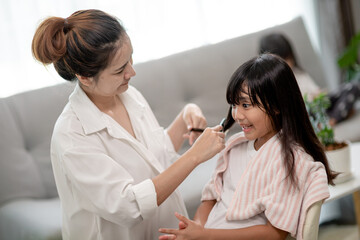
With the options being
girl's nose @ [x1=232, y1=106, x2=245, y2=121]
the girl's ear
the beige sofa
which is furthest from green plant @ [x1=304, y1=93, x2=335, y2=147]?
the girl's ear

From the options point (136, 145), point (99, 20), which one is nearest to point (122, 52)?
point (99, 20)

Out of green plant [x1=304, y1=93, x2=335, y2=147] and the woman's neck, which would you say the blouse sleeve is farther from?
green plant [x1=304, y1=93, x2=335, y2=147]

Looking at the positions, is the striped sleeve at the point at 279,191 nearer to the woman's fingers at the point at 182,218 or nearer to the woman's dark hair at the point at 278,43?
the woman's fingers at the point at 182,218

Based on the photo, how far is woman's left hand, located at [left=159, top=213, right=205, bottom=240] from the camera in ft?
3.86

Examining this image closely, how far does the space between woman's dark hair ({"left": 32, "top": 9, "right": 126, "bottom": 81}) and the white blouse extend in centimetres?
13

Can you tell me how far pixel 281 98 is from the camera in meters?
1.20

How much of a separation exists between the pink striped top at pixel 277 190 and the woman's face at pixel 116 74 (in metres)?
0.40

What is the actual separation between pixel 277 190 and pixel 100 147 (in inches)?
18.6

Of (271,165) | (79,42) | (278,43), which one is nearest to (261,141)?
(271,165)

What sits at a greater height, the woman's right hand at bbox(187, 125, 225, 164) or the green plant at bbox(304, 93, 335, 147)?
the woman's right hand at bbox(187, 125, 225, 164)

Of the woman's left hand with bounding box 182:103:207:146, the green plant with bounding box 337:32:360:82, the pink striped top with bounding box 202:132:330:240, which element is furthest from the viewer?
the green plant with bounding box 337:32:360:82

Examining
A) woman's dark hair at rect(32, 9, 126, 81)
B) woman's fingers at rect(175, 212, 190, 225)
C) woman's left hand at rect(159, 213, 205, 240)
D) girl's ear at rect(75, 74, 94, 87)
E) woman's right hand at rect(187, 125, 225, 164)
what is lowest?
woman's left hand at rect(159, 213, 205, 240)

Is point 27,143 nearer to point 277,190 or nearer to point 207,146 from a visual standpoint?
point 207,146

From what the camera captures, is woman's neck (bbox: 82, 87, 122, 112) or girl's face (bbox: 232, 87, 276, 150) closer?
girl's face (bbox: 232, 87, 276, 150)
